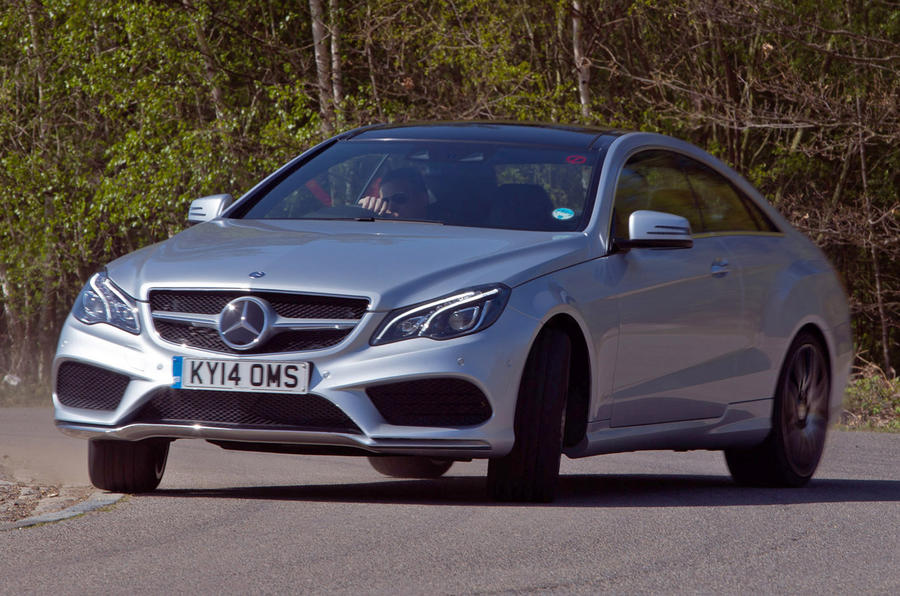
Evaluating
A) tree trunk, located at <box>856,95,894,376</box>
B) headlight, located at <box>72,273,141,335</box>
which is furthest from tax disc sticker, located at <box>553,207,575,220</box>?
tree trunk, located at <box>856,95,894,376</box>

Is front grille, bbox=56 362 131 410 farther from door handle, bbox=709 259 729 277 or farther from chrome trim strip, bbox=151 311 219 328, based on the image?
door handle, bbox=709 259 729 277

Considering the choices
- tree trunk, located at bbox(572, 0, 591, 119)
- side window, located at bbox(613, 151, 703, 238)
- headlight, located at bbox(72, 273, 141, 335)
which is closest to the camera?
headlight, located at bbox(72, 273, 141, 335)

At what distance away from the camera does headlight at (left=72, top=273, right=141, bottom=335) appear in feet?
21.6

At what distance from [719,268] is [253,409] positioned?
265cm

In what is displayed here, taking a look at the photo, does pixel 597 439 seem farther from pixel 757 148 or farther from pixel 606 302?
pixel 757 148

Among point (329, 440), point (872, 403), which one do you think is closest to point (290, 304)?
point (329, 440)

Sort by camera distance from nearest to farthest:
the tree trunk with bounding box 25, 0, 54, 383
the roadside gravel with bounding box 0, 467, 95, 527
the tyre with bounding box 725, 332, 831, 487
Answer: the roadside gravel with bounding box 0, 467, 95, 527, the tyre with bounding box 725, 332, 831, 487, the tree trunk with bounding box 25, 0, 54, 383

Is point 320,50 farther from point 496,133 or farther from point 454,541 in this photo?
point 454,541

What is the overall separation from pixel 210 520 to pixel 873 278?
784 inches

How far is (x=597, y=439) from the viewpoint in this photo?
23.0ft

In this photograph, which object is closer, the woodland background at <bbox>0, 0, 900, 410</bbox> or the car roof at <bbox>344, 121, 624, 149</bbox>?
the car roof at <bbox>344, 121, 624, 149</bbox>

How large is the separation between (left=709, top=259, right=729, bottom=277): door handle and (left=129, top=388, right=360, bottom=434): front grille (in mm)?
2352

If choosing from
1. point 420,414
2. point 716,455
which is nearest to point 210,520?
point 420,414

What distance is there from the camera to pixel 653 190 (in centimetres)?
802
